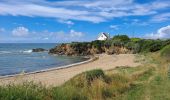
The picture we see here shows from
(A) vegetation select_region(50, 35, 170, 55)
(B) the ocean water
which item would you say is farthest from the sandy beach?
(A) vegetation select_region(50, 35, 170, 55)

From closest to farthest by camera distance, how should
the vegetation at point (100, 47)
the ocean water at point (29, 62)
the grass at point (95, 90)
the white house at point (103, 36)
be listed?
the grass at point (95, 90), the ocean water at point (29, 62), the vegetation at point (100, 47), the white house at point (103, 36)

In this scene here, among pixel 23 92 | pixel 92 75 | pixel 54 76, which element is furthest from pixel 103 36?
pixel 23 92

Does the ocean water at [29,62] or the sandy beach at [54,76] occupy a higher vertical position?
the sandy beach at [54,76]

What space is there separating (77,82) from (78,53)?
209 ft

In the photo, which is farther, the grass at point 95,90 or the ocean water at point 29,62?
the ocean water at point 29,62

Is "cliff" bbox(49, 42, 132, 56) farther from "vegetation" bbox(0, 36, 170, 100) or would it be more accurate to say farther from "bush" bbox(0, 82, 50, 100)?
"bush" bbox(0, 82, 50, 100)

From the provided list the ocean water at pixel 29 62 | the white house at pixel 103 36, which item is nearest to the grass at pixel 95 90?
the ocean water at pixel 29 62

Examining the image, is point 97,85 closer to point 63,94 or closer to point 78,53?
point 63,94

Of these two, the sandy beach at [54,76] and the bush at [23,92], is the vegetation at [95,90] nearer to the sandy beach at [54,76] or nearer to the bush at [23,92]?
the bush at [23,92]

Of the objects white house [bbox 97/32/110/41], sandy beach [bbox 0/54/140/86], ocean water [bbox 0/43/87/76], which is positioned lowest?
ocean water [bbox 0/43/87/76]

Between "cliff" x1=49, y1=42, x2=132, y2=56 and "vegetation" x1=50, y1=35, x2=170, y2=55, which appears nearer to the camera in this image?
"vegetation" x1=50, y1=35, x2=170, y2=55

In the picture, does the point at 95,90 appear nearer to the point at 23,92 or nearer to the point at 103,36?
the point at 23,92

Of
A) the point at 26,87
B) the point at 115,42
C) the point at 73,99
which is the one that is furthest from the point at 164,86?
the point at 115,42

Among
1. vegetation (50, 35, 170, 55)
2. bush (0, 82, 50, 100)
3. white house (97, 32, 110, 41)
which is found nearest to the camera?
bush (0, 82, 50, 100)
